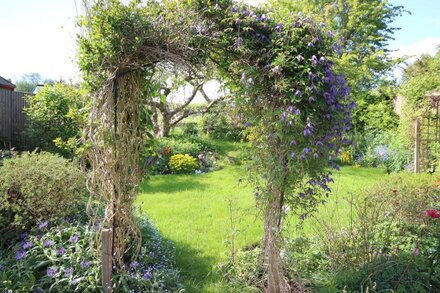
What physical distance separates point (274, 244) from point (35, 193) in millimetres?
2435

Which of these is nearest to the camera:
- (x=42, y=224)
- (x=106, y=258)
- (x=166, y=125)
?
(x=106, y=258)

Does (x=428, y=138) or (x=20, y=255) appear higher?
(x=428, y=138)

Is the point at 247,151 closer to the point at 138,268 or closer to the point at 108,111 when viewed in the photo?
the point at 108,111

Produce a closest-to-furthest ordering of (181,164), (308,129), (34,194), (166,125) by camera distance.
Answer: (308,129) → (34,194) → (181,164) → (166,125)

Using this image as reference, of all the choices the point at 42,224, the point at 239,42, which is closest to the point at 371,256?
the point at 239,42

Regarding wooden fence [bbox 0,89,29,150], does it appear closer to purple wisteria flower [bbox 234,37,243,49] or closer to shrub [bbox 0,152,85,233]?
shrub [bbox 0,152,85,233]

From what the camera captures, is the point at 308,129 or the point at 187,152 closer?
the point at 308,129

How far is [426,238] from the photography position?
11.1 feet

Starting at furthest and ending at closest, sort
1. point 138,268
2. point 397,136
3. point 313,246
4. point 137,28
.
Result: point 397,136, point 313,246, point 138,268, point 137,28

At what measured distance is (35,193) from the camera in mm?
3568

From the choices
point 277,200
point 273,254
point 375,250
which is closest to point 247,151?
point 277,200

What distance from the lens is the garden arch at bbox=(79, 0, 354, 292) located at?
2484 millimetres

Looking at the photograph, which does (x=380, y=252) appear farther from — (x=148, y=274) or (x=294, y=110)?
(x=148, y=274)

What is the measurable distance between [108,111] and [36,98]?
6906 mm
